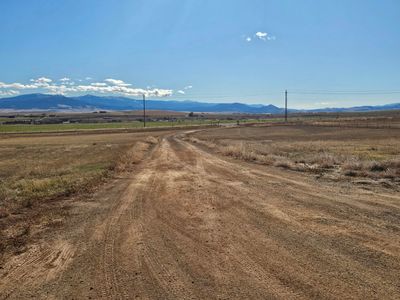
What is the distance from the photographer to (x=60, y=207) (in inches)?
476

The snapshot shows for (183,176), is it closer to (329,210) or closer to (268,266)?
(329,210)

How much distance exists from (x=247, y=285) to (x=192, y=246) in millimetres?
2071

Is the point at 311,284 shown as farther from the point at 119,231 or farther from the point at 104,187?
the point at 104,187

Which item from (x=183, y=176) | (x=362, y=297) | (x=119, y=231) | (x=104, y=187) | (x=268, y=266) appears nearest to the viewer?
(x=362, y=297)

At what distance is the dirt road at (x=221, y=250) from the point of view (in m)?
5.86

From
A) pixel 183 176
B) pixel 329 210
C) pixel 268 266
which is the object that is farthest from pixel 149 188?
pixel 268 266

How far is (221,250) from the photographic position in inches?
297

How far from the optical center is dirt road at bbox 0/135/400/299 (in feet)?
19.2

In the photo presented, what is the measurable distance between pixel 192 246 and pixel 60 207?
19.6 ft

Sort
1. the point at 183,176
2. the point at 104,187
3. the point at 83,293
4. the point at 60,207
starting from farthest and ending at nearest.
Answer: the point at 183,176 → the point at 104,187 → the point at 60,207 → the point at 83,293

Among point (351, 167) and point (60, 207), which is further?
point (351, 167)

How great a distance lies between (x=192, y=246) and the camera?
7.79 m

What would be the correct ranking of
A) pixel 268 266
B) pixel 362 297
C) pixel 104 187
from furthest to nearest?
pixel 104 187 < pixel 268 266 < pixel 362 297

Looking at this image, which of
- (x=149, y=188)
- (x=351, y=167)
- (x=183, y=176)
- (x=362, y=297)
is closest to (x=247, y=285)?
(x=362, y=297)
